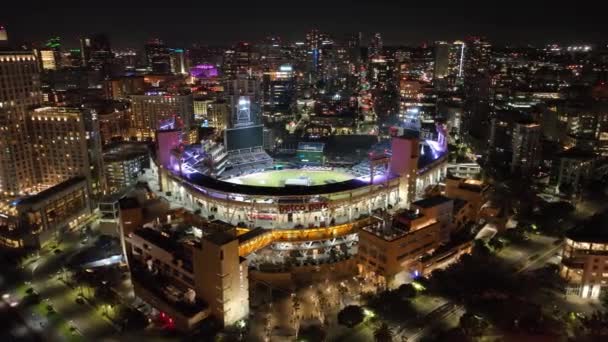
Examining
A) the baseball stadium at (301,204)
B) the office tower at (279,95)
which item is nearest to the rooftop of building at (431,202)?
the baseball stadium at (301,204)

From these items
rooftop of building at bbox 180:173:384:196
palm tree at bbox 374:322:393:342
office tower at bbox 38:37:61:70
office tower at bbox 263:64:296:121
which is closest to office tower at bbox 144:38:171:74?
office tower at bbox 38:37:61:70

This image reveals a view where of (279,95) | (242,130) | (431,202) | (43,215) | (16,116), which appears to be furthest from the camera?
(279,95)

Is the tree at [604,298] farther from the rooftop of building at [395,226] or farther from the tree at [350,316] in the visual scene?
the tree at [350,316]

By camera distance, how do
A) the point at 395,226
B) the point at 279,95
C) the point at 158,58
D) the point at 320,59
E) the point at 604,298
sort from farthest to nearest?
1. the point at 320,59
2. the point at 158,58
3. the point at 279,95
4. the point at 395,226
5. the point at 604,298

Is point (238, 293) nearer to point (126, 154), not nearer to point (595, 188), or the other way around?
point (126, 154)

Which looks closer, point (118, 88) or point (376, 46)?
point (118, 88)

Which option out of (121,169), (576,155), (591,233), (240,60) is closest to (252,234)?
(591,233)

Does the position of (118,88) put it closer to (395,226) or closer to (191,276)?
(191,276)

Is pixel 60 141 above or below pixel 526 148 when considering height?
above

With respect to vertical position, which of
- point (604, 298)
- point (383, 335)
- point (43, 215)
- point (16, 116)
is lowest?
point (604, 298)
